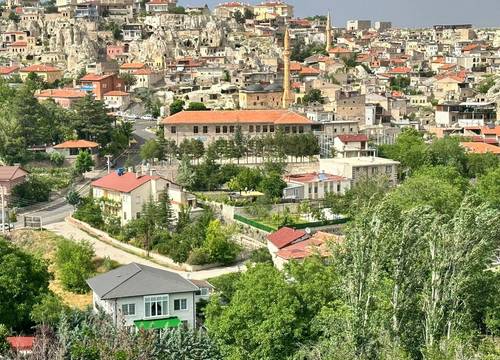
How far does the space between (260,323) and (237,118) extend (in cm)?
1988

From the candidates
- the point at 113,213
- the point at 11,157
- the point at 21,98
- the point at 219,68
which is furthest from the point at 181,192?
the point at 219,68

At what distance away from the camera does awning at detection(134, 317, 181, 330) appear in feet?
53.9

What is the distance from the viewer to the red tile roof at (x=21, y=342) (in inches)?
591

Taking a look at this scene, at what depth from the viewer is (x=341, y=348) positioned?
13398mm

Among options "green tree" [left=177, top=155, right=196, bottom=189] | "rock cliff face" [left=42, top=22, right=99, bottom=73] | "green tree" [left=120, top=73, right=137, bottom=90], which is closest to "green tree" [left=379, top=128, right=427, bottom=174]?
"green tree" [left=177, top=155, right=196, bottom=189]

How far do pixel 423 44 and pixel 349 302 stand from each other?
61.3m

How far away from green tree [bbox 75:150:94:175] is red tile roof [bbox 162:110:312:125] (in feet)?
13.0

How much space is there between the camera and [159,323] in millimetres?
16641

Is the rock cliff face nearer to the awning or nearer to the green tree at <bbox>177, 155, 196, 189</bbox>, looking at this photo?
the green tree at <bbox>177, 155, 196, 189</bbox>

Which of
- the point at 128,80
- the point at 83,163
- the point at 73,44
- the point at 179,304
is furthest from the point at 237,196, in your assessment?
the point at 73,44

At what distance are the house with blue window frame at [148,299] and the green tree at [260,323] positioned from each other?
1563 millimetres

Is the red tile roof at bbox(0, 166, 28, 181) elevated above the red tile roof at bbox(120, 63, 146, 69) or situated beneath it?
situated beneath

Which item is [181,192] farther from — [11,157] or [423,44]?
[423,44]

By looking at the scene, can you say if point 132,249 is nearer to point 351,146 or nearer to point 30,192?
point 30,192
